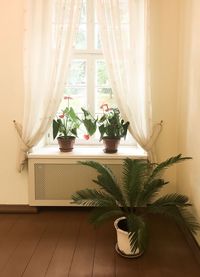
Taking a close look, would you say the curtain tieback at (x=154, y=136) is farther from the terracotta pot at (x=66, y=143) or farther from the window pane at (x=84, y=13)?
the window pane at (x=84, y=13)

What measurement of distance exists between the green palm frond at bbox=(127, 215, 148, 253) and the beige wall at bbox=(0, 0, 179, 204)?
114cm

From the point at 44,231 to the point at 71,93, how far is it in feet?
4.94

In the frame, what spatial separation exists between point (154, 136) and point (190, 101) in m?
0.60

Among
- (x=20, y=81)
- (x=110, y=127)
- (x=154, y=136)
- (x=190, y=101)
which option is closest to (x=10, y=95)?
(x=20, y=81)

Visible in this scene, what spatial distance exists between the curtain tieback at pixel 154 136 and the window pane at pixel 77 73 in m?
0.95

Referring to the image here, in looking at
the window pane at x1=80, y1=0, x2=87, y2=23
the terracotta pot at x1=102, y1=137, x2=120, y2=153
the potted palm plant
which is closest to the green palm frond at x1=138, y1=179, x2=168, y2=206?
the potted palm plant

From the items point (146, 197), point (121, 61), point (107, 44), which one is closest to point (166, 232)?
point (146, 197)

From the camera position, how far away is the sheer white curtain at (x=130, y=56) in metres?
2.71

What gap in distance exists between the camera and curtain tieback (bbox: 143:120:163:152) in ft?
9.34

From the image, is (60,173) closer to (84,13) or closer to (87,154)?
(87,154)

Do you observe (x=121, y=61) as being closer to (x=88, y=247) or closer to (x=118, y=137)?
(x=118, y=137)

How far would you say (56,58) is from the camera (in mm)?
2762

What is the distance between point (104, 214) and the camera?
217 cm

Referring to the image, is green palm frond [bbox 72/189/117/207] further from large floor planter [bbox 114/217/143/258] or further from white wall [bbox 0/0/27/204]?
white wall [bbox 0/0/27/204]
